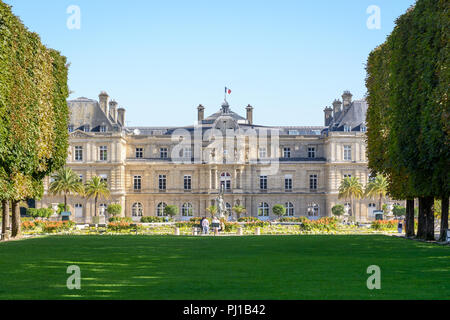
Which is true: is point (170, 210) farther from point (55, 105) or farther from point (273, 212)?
point (55, 105)

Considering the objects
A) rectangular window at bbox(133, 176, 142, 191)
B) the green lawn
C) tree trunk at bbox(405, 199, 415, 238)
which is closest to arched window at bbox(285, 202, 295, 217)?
rectangular window at bbox(133, 176, 142, 191)

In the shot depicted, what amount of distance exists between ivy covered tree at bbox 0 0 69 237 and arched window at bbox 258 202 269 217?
40.5 m

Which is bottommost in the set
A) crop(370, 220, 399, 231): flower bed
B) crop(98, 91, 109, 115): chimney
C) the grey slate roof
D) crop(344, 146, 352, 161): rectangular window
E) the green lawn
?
crop(370, 220, 399, 231): flower bed

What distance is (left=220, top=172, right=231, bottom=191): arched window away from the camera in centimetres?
7575

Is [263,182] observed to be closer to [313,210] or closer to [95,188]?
[313,210]

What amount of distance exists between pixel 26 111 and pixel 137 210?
1800 inches

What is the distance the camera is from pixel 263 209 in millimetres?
75875

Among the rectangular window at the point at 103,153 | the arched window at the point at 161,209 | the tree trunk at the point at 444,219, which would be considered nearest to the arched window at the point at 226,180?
the arched window at the point at 161,209

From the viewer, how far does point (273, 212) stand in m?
71.5

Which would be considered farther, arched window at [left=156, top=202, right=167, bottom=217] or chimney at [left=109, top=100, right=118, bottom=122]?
chimney at [left=109, top=100, right=118, bottom=122]

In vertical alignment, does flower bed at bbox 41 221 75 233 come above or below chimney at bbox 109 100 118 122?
below

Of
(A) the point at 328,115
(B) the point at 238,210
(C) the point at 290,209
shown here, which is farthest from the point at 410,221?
(A) the point at 328,115

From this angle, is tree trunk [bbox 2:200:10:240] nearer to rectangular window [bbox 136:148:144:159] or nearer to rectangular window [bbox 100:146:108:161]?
rectangular window [bbox 100:146:108:161]
